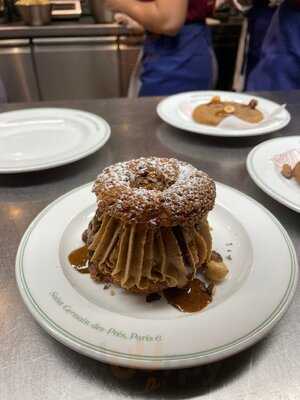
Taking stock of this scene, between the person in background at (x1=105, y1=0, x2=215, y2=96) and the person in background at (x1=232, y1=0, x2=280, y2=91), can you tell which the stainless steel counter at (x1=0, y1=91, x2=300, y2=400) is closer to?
the person in background at (x1=105, y1=0, x2=215, y2=96)

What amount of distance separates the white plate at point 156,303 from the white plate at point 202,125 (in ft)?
1.45

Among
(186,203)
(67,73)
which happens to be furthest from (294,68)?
(67,73)

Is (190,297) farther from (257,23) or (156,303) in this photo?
(257,23)

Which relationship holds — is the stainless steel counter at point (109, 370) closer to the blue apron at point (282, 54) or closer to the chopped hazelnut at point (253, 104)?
the chopped hazelnut at point (253, 104)

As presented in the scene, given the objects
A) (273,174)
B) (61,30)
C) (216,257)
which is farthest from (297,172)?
(61,30)

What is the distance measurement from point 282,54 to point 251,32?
1308 mm

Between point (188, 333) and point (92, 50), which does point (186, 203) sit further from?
point (92, 50)

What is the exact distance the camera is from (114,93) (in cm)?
326

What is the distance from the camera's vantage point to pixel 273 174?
100 centimetres

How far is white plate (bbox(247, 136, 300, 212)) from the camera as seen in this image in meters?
0.90

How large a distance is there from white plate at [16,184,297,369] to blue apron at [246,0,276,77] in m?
2.43

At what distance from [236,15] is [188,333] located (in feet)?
10.6

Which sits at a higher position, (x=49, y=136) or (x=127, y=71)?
(x=49, y=136)

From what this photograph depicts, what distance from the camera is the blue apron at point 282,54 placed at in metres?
1.76
